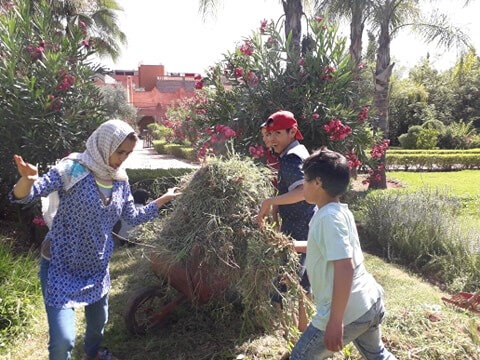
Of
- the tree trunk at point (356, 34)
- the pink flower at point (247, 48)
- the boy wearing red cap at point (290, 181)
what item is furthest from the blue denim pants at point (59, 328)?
the tree trunk at point (356, 34)

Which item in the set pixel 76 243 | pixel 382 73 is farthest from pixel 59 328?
pixel 382 73

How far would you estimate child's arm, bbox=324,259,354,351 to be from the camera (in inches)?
69.9

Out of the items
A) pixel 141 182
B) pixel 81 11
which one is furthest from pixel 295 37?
pixel 81 11

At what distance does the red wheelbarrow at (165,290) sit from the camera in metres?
2.77

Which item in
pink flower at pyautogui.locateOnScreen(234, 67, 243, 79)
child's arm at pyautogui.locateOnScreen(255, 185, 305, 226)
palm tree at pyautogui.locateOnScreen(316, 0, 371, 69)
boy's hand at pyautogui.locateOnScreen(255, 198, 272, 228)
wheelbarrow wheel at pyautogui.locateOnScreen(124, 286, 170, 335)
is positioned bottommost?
wheelbarrow wheel at pyautogui.locateOnScreen(124, 286, 170, 335)

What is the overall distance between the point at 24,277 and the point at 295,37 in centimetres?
598

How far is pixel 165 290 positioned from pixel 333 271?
6.22ft

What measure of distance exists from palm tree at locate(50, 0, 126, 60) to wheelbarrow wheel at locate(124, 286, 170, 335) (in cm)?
1569

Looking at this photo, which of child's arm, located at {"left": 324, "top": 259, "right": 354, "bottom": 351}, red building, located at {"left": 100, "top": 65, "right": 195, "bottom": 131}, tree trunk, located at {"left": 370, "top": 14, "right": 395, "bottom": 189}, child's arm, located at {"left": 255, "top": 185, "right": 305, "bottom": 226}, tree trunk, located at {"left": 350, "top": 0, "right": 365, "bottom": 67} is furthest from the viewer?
red building, located at {"left": 100, "top": 65, "right": 195, "bottom": 131}

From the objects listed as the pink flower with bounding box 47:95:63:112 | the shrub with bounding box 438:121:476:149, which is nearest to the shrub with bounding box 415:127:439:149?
the shrub with bounding box 438:121:476:149

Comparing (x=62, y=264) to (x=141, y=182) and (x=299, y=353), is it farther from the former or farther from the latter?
(x=141, y=182)

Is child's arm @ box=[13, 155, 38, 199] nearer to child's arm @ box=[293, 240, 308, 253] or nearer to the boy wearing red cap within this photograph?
the boy wearing red cap

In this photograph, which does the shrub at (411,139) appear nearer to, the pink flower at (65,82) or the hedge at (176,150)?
the hedge at (176,150)

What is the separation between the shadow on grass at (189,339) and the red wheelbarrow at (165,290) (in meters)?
0.11
